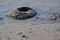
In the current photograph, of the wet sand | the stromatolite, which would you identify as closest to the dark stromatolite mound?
the wet sand

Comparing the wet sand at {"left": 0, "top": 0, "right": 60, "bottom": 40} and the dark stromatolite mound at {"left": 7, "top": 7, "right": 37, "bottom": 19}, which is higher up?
the dark stromatolite mound at {"left": 7, "top": 7, "right": 37, "bottom": 19}

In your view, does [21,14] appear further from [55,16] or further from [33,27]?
[55,16]

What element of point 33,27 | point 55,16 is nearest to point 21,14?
point 33,27

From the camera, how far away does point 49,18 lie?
→ 2.52m

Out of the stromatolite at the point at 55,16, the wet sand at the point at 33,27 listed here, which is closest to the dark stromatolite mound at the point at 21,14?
the wet sand at the point at 33,27

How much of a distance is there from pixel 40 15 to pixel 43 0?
3.30ft

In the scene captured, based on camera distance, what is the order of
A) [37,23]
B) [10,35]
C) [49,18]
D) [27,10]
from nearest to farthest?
[10,35], [37,23], [49,18], [27,10]

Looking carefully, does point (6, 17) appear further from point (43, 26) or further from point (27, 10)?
point (43, 26)

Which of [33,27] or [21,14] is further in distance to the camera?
[21,14]

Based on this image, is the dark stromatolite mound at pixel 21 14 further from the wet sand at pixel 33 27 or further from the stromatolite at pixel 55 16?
the stromatolite at pixel 55 16

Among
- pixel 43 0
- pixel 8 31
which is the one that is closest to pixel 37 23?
pixel 8 31

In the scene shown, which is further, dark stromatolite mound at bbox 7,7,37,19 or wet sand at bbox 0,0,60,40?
dark stromatolite mound at bbox 7,7,37,19

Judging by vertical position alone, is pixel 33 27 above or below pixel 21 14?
below

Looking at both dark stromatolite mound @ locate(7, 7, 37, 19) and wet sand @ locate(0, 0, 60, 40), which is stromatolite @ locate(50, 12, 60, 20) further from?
dark stromatolite mound @ locate(7, 7, 37, 19)
